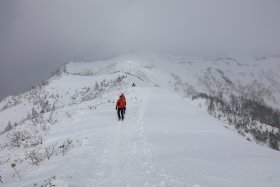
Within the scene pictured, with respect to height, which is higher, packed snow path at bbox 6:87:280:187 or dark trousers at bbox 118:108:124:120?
dark trousers at bbox 118:108:124:120

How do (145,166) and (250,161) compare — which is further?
(250,161)

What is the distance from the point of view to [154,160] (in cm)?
1177

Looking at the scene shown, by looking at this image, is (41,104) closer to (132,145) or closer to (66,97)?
(66,97)

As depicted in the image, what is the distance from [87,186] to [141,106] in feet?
68.5

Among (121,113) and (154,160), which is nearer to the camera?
(154,160)

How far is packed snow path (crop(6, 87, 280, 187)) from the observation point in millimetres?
9469

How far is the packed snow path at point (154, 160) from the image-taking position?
31.1ft

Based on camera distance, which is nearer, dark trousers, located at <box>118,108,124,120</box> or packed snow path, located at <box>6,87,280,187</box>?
packed snow path, located at <box>6,87,280,187</box>

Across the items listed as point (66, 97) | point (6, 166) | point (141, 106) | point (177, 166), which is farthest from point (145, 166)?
point (66, 97)

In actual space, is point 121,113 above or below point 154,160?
above

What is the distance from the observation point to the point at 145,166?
36.2 ft

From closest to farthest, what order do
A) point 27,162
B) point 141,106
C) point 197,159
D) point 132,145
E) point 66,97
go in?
point 197,159 → point 27,162 → point 132,145 → point 141,106 → point 66,97

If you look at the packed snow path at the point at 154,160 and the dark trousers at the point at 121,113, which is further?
the dark trousers at the point at 121,113

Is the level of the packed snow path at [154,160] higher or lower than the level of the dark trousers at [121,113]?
lower
